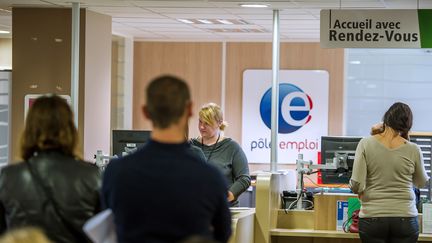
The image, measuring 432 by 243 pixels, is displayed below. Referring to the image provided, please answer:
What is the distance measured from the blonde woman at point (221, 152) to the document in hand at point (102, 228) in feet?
9.34

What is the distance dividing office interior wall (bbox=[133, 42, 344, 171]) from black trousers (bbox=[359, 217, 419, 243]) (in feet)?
23.3

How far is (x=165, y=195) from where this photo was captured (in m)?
2.79

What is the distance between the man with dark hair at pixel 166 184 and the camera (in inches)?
Answer: 109

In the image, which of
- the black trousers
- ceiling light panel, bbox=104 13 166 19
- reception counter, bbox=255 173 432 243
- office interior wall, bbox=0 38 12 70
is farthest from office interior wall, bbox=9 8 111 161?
office interior wall, bbox=0 38 12 70

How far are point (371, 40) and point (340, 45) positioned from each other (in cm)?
26

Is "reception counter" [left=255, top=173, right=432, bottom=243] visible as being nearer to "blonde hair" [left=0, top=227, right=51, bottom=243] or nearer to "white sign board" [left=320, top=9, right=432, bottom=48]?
"white sign board" [left=320, top=9, right=432, bottom=48]

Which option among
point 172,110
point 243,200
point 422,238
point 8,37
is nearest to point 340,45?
point 422,238

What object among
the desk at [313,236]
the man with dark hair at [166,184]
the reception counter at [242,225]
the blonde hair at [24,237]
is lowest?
the desk at [313,236]

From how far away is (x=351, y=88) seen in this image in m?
12.6

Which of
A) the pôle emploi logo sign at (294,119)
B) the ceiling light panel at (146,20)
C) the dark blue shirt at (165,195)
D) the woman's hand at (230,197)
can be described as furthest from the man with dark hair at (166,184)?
the pôle emploi logo sign at (294,119)

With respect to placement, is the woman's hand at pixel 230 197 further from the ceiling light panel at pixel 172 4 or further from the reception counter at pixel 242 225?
the ceiling light panel at pixel 172 4

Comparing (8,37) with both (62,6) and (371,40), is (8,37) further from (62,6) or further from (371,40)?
(371,40)

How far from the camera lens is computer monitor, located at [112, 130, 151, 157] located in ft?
25.7

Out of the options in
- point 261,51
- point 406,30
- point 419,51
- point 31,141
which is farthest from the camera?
point 261,51
